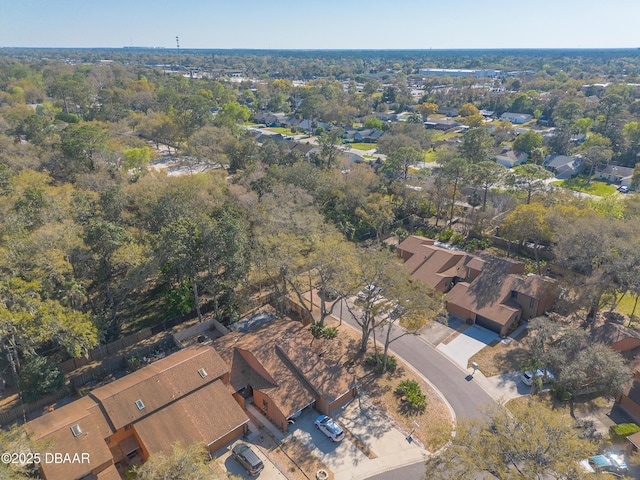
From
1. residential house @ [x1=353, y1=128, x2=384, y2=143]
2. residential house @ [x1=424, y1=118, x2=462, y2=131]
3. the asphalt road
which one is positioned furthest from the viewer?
→ residential house @ [x1=424, y1=118, x2=462, y2=131]

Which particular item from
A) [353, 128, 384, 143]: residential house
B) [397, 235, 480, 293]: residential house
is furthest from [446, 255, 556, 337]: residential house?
[353, 128, 384, 143]: residential house

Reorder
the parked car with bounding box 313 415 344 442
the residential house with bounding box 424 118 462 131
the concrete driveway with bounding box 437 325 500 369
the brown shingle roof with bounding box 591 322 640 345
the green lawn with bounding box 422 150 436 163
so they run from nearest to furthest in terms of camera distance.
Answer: the parked car with bounding box 313 415 344 442 → the brown shingle roof with bounding box 591 322 640 345 → the concrete driveway with bounding box 437 325 500 369 → the green lawn with bounding box 422 150 436 163 → the residential house with bounding box 424 118 462 131

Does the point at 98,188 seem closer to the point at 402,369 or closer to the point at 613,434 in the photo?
the point at 402,369

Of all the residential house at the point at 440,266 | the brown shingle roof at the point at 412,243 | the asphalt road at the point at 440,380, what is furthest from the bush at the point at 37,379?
the brown shingle roof at the point at 412,243

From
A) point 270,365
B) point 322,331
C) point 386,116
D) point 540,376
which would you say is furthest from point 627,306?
point 386,116

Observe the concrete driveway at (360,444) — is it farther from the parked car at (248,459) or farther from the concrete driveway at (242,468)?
the parked car at (248,459)

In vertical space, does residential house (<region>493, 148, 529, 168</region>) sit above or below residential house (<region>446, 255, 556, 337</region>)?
above

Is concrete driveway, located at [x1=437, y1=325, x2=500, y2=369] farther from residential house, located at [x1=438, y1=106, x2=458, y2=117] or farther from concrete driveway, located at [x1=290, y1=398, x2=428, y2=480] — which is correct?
residential house, located at [x1=438, y1=106, x2=458, y2=117]

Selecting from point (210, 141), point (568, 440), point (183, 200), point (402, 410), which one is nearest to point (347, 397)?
point (402, 410)
